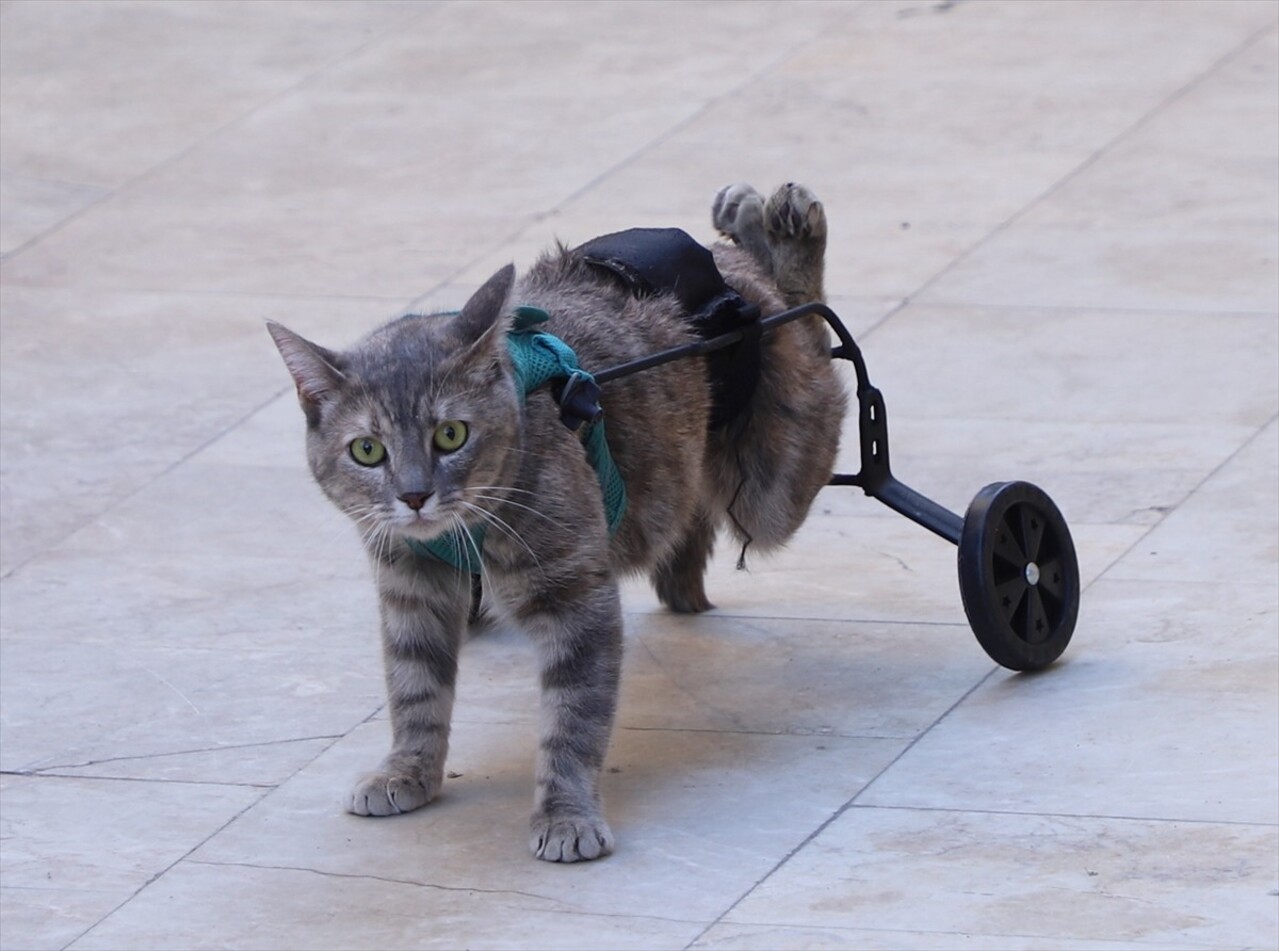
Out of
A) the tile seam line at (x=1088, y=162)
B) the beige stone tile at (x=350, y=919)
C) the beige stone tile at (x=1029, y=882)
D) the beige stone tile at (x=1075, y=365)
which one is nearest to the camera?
the beige stone tile at (x=1029, y=882)

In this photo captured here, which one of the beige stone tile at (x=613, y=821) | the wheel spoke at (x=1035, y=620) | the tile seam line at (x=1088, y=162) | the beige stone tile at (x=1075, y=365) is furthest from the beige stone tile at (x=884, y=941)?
the tile seam line at (x=1088, y=162)

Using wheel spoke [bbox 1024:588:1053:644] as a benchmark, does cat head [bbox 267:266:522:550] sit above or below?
above

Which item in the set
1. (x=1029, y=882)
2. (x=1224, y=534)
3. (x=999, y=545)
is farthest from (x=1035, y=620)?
(x=1029, y=882)

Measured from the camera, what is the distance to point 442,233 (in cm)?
928

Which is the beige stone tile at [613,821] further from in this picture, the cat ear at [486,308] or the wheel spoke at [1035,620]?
the cat ear at [486,308]

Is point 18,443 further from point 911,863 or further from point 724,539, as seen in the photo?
point 911,863

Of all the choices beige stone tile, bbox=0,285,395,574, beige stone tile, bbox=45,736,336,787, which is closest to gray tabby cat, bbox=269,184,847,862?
beige stone tile, bbox=45,736,336,787

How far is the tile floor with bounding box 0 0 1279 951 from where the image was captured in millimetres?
4777

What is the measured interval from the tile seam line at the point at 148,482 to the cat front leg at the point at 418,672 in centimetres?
186

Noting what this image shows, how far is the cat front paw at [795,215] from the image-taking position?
20.0 ft

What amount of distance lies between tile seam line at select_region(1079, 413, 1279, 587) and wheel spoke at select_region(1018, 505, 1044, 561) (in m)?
0.45

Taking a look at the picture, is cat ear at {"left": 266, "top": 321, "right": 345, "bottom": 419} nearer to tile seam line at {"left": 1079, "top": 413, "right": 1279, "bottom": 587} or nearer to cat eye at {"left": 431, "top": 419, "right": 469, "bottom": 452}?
cat eye at {"left": 431, "top": 419, "right": 469, "bottom": 452}

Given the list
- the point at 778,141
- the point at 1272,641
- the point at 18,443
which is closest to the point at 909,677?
the point at 1272,641

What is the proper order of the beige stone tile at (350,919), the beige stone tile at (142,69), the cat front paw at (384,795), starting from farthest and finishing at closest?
1. the beige stone tile at (142,69)
2. the cat front paw at (384,795)
3. the beige stone tile at (350,919)
